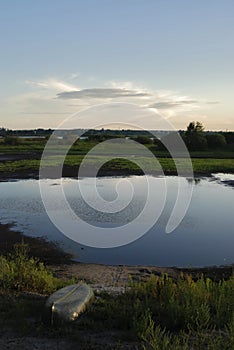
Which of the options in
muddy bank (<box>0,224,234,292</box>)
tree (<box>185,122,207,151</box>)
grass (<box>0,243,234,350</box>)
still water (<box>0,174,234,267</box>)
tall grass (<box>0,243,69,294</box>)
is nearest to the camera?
grass (<box>0,243,234,350</box>)

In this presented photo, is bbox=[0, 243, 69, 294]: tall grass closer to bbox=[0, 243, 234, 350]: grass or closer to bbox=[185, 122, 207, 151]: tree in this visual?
bbox=[0, 243, 234, 350]: grass

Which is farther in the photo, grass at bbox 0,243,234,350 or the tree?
the tree

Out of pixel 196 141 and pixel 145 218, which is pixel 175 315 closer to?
pixel 145 218

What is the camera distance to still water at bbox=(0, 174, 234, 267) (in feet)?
41.8

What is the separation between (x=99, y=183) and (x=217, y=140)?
41.3 metres

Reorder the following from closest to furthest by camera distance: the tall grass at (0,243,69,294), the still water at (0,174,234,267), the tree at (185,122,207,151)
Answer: the tall grass at (0,243,69,294)
the still water at (0,174,234,267)
the tree at (185,122,207,151)

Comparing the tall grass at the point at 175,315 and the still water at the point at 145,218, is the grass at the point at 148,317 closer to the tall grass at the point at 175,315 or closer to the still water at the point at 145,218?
the tall grass at the point at 175,315

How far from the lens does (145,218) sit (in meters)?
17.9

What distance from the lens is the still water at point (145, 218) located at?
41.8 ft

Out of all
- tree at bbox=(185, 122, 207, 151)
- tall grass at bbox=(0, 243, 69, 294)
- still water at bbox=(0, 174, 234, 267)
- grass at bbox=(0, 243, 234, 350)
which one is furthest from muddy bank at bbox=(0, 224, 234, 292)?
tree at bbox=(185, 122, 207, 151)

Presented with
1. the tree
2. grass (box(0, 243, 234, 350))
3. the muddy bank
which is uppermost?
the tree

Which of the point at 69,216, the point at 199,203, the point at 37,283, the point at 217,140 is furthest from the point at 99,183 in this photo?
the point at 217,140

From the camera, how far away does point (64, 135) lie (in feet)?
334

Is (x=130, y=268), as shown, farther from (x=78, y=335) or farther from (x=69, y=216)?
(x=69, y=216)
